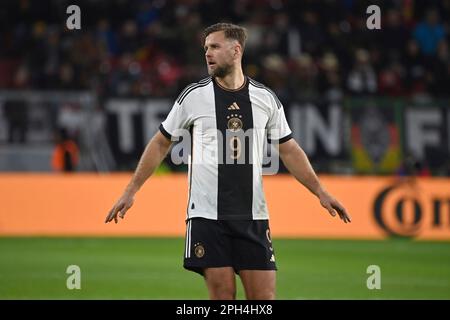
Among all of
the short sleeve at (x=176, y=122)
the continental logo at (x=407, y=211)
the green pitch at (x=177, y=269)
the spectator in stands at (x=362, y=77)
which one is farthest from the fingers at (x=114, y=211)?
the spectator in stands at (x=362, y=77)

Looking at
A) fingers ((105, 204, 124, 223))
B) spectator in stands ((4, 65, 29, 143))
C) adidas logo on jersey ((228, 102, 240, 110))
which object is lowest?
fingers ((105, 204, 124, 223))

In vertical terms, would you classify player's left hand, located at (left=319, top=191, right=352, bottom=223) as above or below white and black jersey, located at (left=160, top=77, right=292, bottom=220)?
below

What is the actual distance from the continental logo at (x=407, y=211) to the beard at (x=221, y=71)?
11.2 meters

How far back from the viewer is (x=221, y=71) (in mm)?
7023

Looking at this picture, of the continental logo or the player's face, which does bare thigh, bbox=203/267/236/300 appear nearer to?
the player's face

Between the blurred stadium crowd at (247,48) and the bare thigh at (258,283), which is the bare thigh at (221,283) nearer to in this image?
the bare thigh at (258,283)

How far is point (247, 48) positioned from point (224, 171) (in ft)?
53.5

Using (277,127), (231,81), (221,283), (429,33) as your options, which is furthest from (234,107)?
(429,33)

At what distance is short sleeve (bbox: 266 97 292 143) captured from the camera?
→ 23.5 feet

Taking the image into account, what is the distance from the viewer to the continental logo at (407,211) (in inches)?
703

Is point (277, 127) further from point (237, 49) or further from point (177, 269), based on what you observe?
point (177, 269)

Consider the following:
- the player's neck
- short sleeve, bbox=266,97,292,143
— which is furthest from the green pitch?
the player's neck

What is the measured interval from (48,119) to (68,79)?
4.29 ft

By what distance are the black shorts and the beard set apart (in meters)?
0.97
